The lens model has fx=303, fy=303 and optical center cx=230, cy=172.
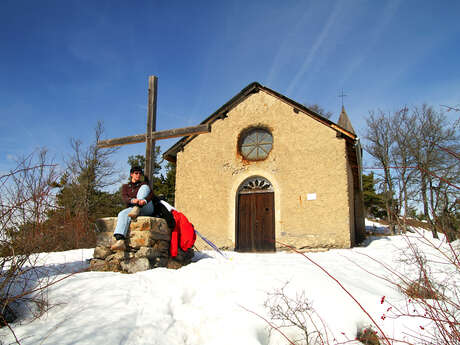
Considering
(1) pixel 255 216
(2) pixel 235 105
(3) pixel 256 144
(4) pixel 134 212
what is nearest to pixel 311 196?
(1) pixel 255 216

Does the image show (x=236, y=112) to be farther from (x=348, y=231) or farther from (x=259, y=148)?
(x=348, y=231)

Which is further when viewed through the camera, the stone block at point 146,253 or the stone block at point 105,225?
the stone block at point 105,225

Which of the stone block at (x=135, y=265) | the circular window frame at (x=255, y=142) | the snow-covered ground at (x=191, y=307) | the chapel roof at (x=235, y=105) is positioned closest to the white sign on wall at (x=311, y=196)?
the circular window frame at (x=255, y=142)

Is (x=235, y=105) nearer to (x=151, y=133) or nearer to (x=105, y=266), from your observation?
(x=151, y=133)

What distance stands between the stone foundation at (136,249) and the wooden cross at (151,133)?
1.14 metres

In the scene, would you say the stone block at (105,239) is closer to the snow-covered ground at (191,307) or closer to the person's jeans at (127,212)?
the person's jeans at (127,212)

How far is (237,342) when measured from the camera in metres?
2.41

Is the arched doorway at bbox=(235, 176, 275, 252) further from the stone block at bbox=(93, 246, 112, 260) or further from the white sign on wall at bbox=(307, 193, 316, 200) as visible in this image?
the stone block at bbox=(93, 246, 112, 260)

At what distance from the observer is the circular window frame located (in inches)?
372

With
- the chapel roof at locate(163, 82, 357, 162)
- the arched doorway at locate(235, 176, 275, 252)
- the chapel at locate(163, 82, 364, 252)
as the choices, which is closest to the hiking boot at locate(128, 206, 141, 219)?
the chapel at locate(163, 82, 364, 252)

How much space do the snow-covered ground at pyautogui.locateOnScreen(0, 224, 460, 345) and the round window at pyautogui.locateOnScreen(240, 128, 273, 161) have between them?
5.67m

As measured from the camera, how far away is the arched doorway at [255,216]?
350 inches

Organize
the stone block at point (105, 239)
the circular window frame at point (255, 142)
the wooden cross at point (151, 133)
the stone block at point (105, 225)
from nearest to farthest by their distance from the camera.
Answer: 1. the stone block at point (105, 239)
2. the stone block at point (105, 225)
3. the wooden cross at point (151, 133)
4. the circular window frame at point (255, 142)

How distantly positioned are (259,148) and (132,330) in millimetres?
7640
